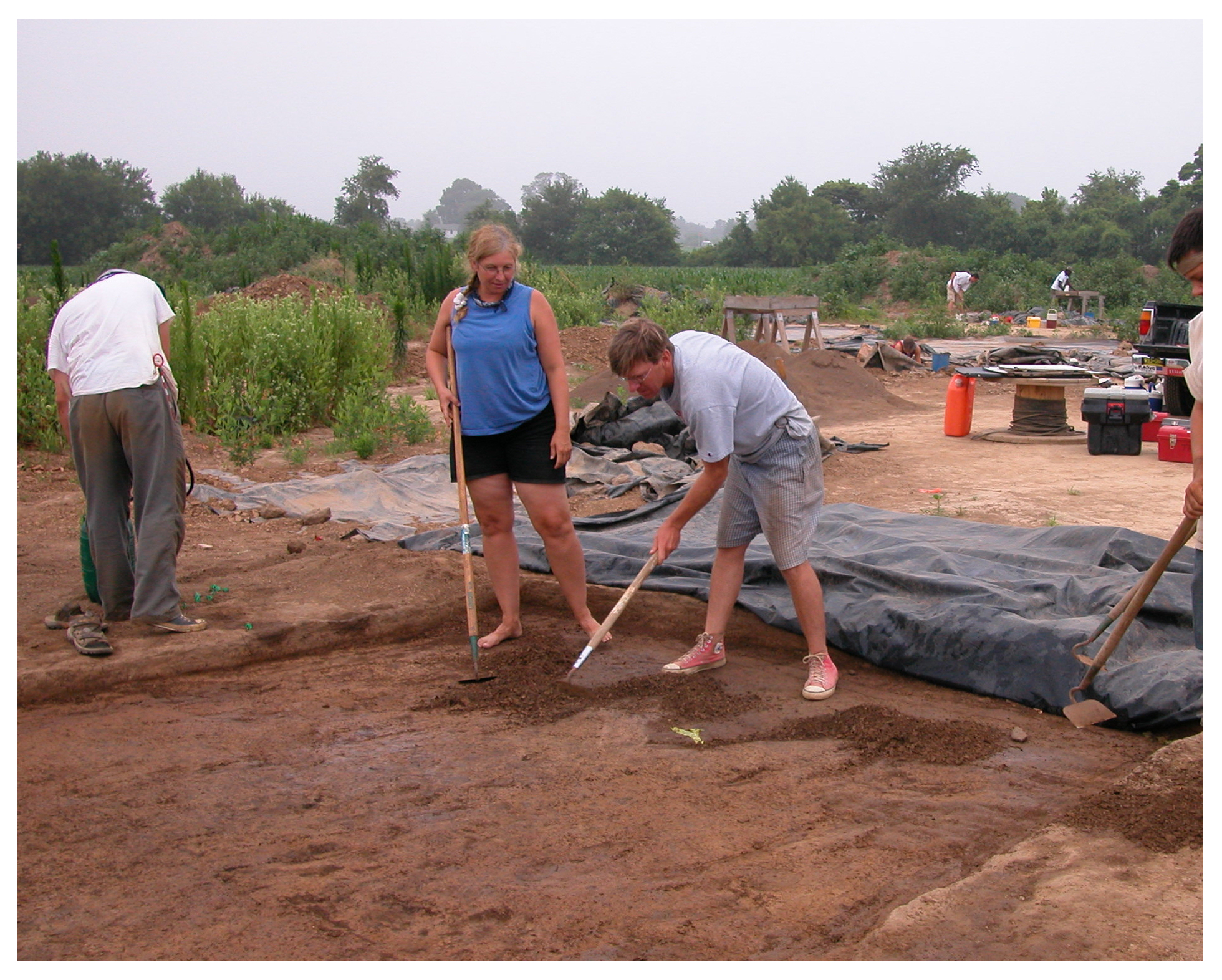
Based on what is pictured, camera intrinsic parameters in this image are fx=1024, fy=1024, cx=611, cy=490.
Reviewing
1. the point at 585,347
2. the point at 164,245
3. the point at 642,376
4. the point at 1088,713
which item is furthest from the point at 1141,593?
the point at 164,245

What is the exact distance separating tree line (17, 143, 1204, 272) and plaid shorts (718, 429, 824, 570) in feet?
110

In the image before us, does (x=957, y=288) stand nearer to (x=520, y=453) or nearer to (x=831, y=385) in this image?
(x=831, y=385)

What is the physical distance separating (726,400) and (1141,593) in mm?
1335

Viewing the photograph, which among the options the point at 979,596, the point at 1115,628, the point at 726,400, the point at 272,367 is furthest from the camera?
the point at 272,367

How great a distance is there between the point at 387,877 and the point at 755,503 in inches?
69.8

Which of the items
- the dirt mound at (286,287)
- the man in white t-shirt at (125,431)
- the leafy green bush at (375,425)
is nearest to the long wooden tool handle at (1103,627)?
the man in white t-shirt at (125,431)

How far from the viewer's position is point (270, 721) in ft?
11.2

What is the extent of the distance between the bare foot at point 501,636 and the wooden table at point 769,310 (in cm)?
858

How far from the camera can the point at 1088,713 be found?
11.0 feet

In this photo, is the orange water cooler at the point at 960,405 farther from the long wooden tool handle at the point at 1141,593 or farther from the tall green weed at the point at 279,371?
the long wooden tool handle at the point at 1141,593

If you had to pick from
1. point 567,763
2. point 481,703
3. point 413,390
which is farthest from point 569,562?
point 413,390

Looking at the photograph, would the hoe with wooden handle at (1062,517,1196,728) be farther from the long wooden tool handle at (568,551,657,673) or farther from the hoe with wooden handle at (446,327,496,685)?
Result: the hoe with wooden handle at (446,327,496,685)

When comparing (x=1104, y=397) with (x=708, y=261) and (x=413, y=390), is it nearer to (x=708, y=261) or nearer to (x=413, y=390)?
(x=413, y=390)

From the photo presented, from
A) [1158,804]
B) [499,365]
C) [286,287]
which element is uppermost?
[286,287]
